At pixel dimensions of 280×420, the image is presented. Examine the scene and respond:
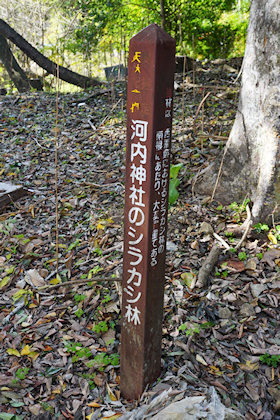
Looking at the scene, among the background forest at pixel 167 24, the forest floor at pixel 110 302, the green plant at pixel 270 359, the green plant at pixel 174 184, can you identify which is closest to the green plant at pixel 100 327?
the forest floor at pixel 110 302

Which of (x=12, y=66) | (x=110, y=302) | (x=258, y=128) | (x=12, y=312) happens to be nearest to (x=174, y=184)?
(x=258, y=128)

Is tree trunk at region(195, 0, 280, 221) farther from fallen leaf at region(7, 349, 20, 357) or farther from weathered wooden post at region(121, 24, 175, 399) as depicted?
fallen leaf at region(7, 349, 20, 357)

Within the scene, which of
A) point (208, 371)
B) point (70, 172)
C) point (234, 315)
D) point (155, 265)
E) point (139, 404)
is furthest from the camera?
point (70, 172)

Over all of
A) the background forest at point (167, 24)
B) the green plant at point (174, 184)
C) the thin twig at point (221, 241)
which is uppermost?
the background forest at point (167, 24)

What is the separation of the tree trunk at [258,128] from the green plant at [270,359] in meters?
1.44

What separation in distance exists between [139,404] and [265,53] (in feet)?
10.8

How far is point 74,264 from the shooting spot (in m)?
3.80

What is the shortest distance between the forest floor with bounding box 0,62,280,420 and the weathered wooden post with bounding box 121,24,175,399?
30 cm

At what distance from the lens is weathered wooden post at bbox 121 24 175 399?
190 centimetres

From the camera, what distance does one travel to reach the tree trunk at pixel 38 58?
856 centimetres

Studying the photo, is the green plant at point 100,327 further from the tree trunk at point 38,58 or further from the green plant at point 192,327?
the tree trunk at point 38,58

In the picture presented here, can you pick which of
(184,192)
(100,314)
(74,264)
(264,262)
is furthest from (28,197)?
(264,262)

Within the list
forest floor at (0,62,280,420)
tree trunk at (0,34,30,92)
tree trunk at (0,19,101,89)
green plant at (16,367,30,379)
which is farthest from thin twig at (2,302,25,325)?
tree trunk at (0,34,30,92)

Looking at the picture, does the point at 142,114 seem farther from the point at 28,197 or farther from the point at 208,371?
the point at 28,197
